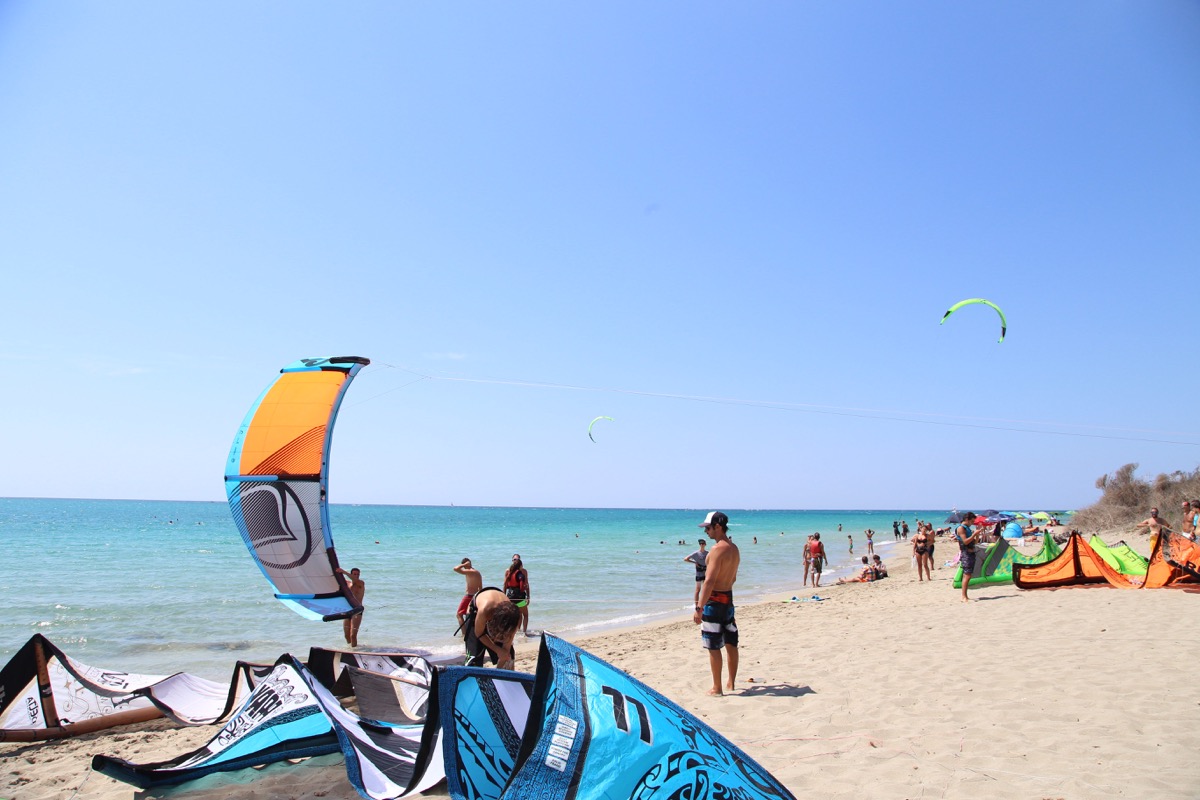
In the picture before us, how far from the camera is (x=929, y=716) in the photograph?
476 centimetres

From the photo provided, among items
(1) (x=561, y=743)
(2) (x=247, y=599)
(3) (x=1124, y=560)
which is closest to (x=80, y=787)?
(1) (x=561, y=743)

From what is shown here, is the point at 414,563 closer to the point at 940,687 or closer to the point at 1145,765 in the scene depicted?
the point at 940,687

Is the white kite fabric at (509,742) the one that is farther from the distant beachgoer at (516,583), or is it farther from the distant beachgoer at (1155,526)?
the distant beachgoer at (1155,526)

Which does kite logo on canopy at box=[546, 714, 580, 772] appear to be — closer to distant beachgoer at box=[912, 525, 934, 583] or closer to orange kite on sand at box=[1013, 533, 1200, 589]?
orange kite on sand at box=[1013, 533, 1200, 589]

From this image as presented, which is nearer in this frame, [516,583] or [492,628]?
[492,628]

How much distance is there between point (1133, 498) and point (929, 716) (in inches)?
1381

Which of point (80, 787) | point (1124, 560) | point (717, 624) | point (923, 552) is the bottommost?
point (923, 552)

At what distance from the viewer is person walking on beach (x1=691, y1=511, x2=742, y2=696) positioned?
523 centimetres

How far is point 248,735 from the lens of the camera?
379 centimetres

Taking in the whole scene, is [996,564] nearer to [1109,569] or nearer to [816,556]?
[1109,569]

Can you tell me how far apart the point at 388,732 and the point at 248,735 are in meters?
0.76

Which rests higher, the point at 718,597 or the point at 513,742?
the point at 718,597

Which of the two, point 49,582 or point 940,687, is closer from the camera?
point 940,687

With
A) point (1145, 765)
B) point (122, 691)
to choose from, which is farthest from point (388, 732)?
point (1145, 765)
